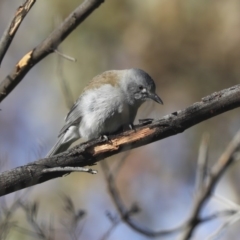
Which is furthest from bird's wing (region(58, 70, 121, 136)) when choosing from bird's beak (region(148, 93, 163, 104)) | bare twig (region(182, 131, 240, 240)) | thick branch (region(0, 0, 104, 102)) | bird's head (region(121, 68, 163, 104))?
bare twig (region(182, 131, 240, 240))

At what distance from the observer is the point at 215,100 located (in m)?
4.05

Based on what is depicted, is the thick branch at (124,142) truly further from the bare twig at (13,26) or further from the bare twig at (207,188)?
the bare twig at (13,26)

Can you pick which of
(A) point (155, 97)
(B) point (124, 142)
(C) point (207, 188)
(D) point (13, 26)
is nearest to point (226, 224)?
(C) point (207, 188)

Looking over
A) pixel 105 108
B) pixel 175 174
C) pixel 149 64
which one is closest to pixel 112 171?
pixel 105 108

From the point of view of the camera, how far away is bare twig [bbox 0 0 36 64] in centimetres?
456

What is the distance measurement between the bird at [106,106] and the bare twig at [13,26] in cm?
118

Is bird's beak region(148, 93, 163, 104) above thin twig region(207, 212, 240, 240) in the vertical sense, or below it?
above

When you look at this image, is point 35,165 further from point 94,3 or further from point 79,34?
point 79,34

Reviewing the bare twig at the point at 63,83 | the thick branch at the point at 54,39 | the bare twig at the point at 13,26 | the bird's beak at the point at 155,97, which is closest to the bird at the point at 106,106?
the bird's beak at the point at 155,97

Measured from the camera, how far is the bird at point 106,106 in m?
5.36

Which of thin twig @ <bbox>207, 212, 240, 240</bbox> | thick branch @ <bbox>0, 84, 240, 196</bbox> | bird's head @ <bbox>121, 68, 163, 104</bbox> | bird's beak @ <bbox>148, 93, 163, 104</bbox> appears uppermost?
bird's head @ <bbox>121, 68, 163, 104</bbox>

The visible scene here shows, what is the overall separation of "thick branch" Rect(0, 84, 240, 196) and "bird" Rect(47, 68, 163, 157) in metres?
0.95

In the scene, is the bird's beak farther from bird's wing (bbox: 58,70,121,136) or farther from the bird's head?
bird's wing (bbox: 58,70,121,136)

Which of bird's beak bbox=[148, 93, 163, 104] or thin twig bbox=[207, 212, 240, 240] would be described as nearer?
thin twig bbox=[207, 212, 240, 240]
